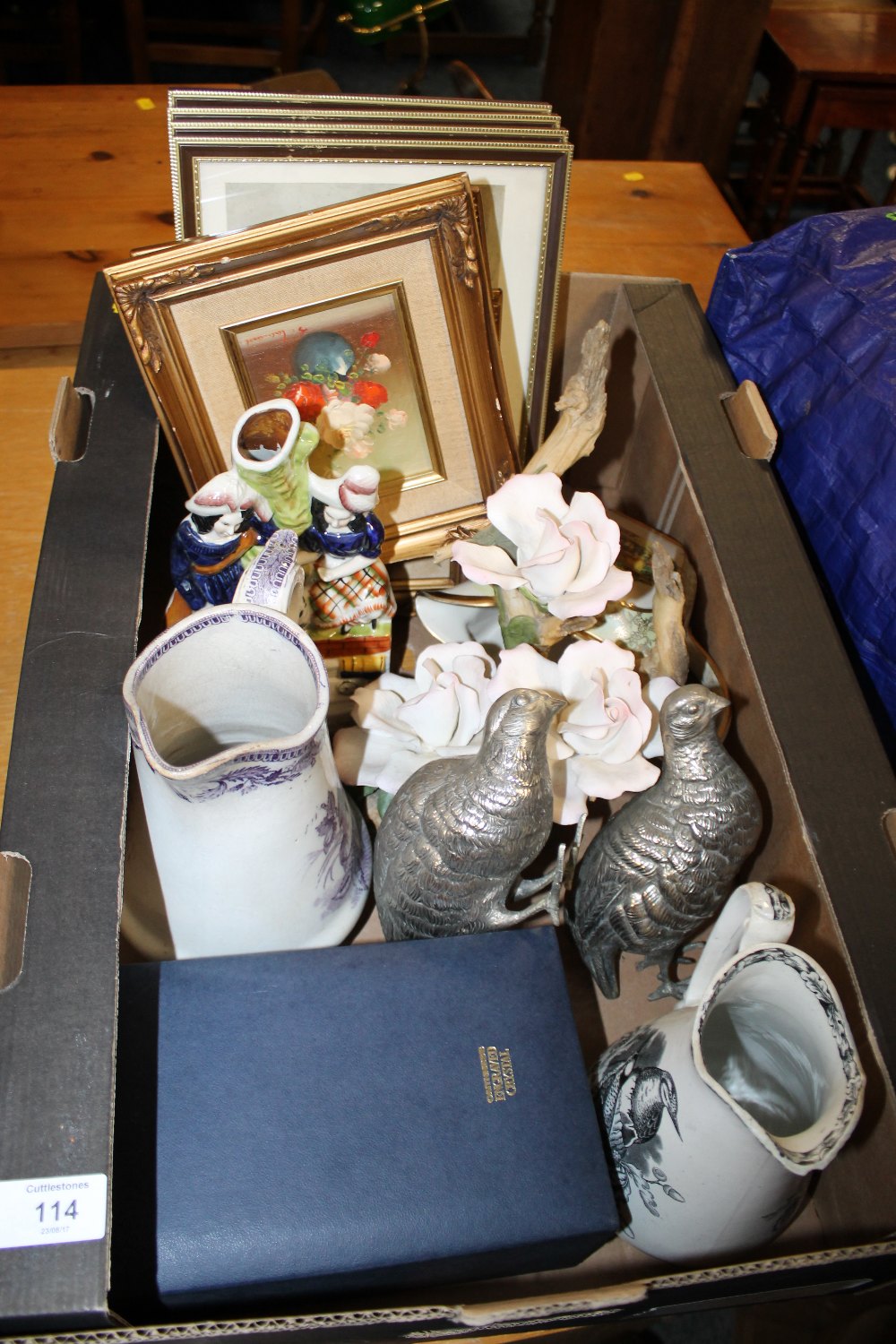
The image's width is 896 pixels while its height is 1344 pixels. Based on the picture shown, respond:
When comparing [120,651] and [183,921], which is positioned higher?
[120,651]

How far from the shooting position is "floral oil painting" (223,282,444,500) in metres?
0.84

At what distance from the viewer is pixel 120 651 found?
2.31 ft

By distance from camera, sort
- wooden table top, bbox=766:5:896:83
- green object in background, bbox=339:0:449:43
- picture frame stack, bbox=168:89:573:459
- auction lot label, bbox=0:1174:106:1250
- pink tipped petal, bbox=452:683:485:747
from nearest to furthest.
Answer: auction lot label, bbox=0:1174:106:1250, pink tipped petal, bbox=452:683:485:747, picture frame stack, bbox=168:89:573:459, green object in background, bbox=339:0:449:43, wooden table top, bbox=766:5:896:83

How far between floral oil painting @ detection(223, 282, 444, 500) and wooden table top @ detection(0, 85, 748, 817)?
332 mm

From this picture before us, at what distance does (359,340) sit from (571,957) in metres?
0.54

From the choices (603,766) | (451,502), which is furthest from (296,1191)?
(451,502)

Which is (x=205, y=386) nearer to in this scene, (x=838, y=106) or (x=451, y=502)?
(x=451, y=502)

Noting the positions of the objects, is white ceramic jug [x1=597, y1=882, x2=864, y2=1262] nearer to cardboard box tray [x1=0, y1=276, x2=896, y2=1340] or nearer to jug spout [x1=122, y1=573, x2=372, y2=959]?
cardboard box tray [x1=0, y1=276, x2=896, y2=1340]

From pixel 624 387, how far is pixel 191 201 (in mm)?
438

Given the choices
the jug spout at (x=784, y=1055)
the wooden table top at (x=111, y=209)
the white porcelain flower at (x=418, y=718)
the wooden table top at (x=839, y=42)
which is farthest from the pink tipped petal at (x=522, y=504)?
the wooden table top at (x=839, y=42)

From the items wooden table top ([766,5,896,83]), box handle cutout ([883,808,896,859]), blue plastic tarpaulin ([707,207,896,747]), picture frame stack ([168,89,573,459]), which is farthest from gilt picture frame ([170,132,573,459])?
wooden table top ([766,5,896,83])

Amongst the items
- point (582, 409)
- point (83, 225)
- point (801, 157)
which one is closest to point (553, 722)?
point (582, 409)

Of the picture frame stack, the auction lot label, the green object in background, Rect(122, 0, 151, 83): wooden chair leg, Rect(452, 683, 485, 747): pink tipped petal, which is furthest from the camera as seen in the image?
Rect(122, 0, 151, 83): wooden chair leg

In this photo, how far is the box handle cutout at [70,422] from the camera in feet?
2.68
